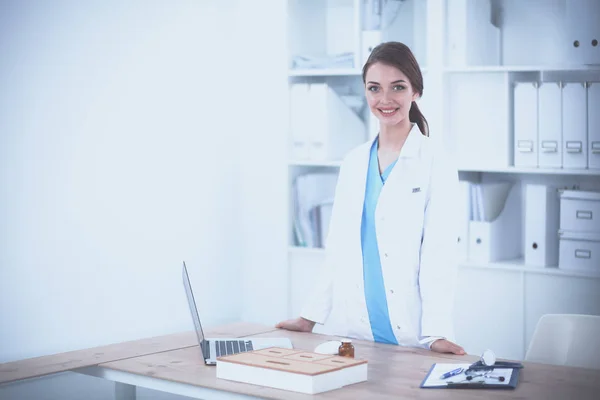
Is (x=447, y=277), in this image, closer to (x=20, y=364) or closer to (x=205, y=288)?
(x=20, y=364)

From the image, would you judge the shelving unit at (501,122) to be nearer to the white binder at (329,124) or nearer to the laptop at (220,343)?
the white binder at (329,124)

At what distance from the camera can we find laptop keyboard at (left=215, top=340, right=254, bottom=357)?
2.39 m

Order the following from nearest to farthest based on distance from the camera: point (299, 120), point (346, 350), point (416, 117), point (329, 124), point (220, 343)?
1. point (346, 350)
2. point (220, 343)
3. point (416, 117)
4. point (329, 124)
5. point (299, 120)

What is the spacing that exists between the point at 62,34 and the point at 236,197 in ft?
4.63

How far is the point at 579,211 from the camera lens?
12.5 ft

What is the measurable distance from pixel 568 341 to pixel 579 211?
4.26ft

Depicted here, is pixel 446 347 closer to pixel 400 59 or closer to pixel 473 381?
pixel 473 381

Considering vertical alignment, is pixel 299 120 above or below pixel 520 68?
below

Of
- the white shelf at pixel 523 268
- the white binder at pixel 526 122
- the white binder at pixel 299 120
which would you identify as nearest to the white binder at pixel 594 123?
the white binder at pixel 526 122

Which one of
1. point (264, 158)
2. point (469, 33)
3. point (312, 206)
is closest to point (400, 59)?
point (469, 33)

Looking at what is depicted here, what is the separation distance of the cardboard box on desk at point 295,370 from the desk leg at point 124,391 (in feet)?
1.53

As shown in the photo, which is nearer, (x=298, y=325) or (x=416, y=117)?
(x=298, y=325)

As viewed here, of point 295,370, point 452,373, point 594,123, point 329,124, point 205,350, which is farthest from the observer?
point 329,124

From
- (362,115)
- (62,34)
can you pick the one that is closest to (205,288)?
(362,115)
